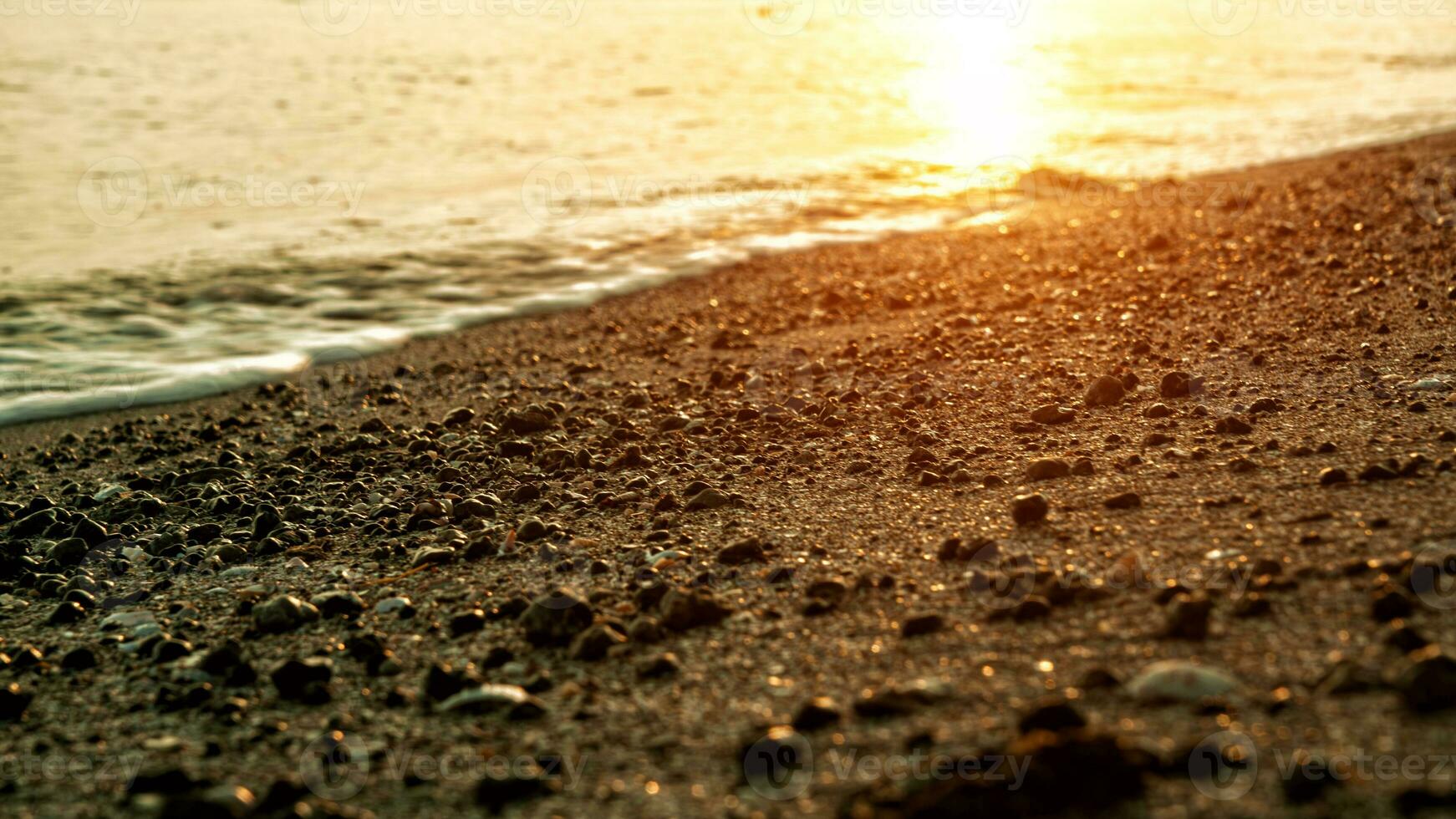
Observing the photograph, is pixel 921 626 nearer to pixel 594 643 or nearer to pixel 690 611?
pixel 690 611

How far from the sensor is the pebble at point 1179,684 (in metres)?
2.40

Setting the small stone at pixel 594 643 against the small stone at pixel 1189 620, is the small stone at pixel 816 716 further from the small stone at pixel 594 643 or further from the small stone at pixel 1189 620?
the small stone at pixel 1189 620

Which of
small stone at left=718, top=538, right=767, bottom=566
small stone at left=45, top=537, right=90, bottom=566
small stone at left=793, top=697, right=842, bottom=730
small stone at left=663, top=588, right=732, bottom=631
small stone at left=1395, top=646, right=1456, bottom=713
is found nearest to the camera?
small stone at left=1395, top=646, right=1456, bottom=713

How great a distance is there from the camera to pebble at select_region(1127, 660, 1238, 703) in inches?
94.3

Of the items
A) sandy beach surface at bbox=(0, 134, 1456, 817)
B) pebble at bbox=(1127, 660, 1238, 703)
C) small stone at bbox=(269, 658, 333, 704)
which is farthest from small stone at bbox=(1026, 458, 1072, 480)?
small stone at bbox=(269, 658, 333, 704)

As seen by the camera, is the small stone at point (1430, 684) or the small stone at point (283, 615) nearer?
the small stone at point (1430, 684)

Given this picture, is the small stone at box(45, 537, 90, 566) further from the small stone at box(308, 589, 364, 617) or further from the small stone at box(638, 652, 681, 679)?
the small stone at box(638, 652, 681, 679)

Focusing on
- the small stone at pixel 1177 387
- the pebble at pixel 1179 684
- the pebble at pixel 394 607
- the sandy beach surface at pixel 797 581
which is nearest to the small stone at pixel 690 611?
the sandy beach surface at pixel 797 581

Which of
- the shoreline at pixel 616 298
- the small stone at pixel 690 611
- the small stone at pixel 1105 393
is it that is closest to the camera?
the small stone at pixel 690 611

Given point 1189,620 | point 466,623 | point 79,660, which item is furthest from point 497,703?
point 1189,620

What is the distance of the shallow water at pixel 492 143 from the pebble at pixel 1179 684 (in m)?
6.43

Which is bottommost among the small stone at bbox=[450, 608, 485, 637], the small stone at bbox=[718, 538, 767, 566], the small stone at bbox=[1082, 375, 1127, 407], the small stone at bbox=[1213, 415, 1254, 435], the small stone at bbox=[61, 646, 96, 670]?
the small stone at bbox=[61, 646, 96, 670]

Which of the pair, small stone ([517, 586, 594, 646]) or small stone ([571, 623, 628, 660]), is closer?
small stone ([571, 623, 628, 660])

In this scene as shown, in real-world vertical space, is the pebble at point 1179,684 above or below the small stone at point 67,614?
above
